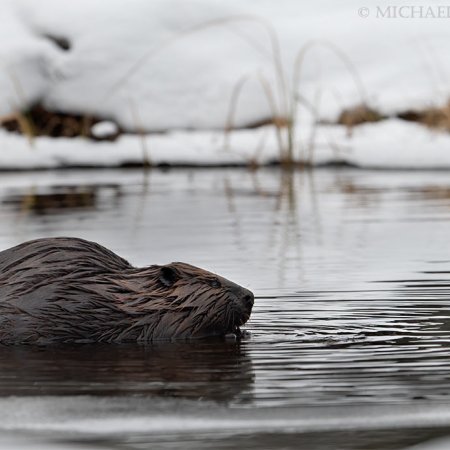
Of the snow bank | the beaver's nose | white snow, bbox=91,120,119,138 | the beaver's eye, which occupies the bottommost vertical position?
the snow bank

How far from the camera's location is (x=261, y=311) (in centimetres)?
659

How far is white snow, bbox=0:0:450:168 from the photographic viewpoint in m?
17.9

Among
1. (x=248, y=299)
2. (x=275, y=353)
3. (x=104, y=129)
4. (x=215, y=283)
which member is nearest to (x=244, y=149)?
(x=104, y=129)

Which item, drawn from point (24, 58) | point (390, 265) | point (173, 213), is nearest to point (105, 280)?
point (390, 265)

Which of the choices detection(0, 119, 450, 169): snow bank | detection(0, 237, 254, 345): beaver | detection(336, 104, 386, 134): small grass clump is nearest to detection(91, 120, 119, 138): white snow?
detection(0, 119, 450, 169): snow bank

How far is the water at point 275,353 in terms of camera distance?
4.24 metres

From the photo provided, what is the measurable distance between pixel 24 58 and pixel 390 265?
39.6 feet

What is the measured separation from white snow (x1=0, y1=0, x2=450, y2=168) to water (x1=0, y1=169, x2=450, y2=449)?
20.1 feet

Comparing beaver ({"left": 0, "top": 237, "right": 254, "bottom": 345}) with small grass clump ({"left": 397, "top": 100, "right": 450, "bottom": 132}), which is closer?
beaver ({"left": 0, "top": 237, "right": 254, "bottom": 345})

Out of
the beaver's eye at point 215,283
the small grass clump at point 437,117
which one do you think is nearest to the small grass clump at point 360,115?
the small grass clump at point 437,117

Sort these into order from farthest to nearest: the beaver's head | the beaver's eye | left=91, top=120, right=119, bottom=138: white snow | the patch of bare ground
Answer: the patch of bare ground < left=91, top=120, right=119, bottom=138: white snow < the beaver's eye < the beaver's head

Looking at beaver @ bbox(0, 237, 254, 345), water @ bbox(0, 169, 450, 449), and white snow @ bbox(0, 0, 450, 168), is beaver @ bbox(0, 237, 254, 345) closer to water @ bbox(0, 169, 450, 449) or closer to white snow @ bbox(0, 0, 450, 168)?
water @ bbox(0, 169, 450, 449)

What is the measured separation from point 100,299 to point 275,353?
0.84 m

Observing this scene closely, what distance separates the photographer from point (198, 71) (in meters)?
19.1
